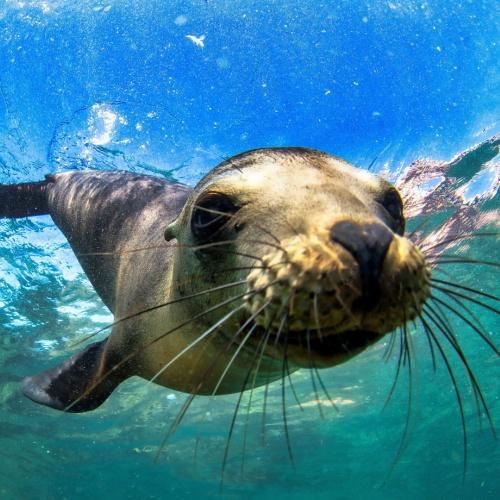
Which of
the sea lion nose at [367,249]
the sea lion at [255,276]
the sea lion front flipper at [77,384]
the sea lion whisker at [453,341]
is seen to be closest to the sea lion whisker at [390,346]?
the sea lion whisker at [453,341]

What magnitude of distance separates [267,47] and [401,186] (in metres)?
3.69

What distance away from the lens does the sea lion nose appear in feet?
4.66

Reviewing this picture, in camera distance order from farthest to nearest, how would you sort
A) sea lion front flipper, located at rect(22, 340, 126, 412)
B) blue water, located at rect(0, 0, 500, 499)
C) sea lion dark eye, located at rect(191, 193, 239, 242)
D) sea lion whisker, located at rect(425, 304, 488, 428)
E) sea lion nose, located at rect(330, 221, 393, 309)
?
blue water, located at rect(0, 0, 500, 499) → sea lion front flipper, located at rect(22, 340, 126, 412) → sea lion dark eye, located at rect(191, 193, 239, 242) → sea lion whisker, located at rect(425, 304, 488, 428) → sea lion nose, located at rect(330, 221, 393, 309)

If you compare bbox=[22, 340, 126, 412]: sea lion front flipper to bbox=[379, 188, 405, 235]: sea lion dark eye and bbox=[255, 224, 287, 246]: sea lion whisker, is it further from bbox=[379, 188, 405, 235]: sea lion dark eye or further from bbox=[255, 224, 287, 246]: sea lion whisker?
bbox=[379, 188, 405, 235]: sea lion dark eye

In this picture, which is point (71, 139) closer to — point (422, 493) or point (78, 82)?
point (78, 82)

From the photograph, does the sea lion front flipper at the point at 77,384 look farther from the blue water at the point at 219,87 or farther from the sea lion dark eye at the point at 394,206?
the sea lion dark eye at the point at 394,206

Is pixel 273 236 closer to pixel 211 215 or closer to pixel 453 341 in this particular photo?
pixel 211 215

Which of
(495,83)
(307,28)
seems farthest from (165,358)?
(495,83)

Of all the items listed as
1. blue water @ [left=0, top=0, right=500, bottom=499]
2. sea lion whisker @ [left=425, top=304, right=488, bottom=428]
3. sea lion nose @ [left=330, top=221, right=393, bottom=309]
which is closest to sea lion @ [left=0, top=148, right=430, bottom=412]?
sea lion nose @ [left=330, top=221, right=393, bottom=309]

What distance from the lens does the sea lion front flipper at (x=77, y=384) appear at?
3.50 metres

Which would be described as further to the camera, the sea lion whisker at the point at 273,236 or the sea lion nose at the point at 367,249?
the sea lion whisker at the point at 273,236

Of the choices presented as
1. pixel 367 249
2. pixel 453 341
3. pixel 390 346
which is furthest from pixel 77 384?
pixel 367 249

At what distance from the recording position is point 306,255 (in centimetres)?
152

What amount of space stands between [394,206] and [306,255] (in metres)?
0.94
